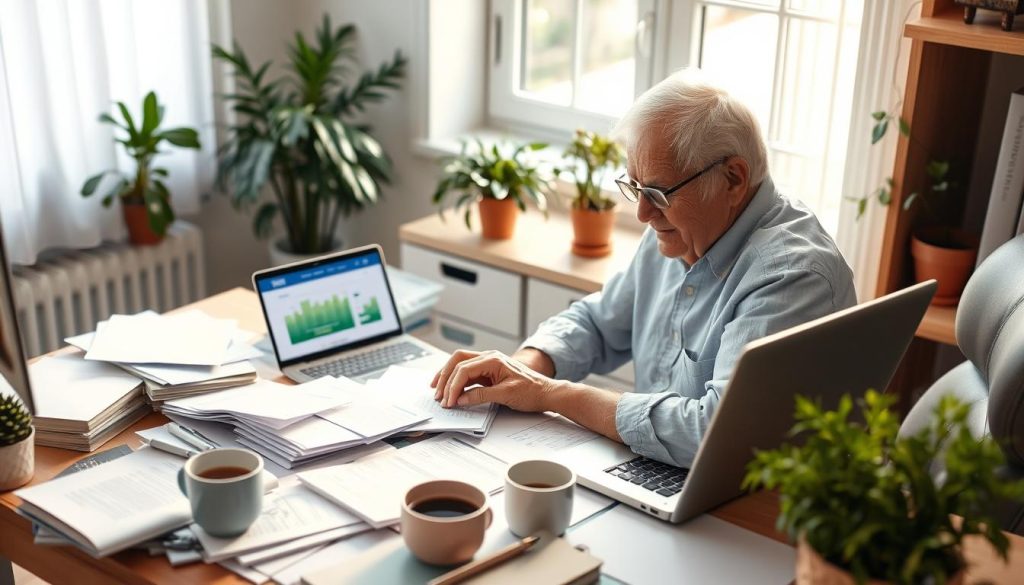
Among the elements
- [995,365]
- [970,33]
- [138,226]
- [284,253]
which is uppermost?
[970,33]

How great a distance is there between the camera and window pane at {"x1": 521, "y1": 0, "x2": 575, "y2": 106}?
11.0ft

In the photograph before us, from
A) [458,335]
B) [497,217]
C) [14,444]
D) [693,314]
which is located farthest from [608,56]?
[14,444]

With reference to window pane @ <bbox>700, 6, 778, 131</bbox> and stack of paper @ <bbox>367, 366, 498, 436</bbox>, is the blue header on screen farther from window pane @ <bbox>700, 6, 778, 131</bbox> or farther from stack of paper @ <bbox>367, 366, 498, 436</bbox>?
window pane @ <bbox>700, 6, 778, 131</bbox>

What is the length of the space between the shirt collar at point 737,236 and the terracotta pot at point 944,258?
2.05 ft

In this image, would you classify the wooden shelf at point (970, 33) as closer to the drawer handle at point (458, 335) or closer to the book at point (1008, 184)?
the book at point (1008, 184)

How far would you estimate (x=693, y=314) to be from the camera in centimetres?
196

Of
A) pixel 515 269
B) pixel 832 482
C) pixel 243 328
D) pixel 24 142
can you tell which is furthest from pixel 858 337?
pixel 24 142

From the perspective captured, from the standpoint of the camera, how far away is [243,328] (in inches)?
85.4

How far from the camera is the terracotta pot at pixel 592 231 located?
285cm

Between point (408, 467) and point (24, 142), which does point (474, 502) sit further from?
point (24, 142)

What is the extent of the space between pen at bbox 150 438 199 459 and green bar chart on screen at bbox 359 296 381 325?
0.51 meters

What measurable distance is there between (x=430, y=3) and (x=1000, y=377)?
214 centimetres

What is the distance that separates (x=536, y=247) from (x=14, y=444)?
61.9 inches

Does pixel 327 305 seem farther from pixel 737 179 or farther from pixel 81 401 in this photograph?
pixel 737 179
